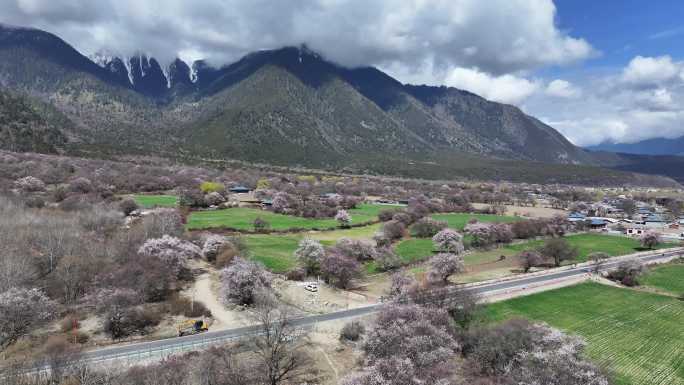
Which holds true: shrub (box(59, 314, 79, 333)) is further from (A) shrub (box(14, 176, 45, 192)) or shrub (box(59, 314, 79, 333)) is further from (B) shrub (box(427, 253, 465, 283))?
(A) shrub (box(14, 176, 45, 192))

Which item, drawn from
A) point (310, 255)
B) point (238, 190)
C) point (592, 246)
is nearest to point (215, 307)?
point (310, 255)

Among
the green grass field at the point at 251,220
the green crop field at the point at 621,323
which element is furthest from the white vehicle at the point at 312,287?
the green grass field at the point at 251,220

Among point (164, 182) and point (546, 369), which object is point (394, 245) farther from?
point (164, 182)

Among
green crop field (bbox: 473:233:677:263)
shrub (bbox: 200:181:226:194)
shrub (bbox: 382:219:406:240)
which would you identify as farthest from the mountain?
green crop field (bbox: 473:233:677:263)

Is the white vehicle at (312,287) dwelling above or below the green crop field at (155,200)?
below

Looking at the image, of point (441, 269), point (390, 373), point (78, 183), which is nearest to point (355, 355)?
point (390, 373)

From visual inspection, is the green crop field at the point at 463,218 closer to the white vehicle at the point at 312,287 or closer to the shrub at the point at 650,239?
the shrub at the point at 650,239

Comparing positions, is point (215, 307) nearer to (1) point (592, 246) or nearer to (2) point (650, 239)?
(1) point (592, 246)
